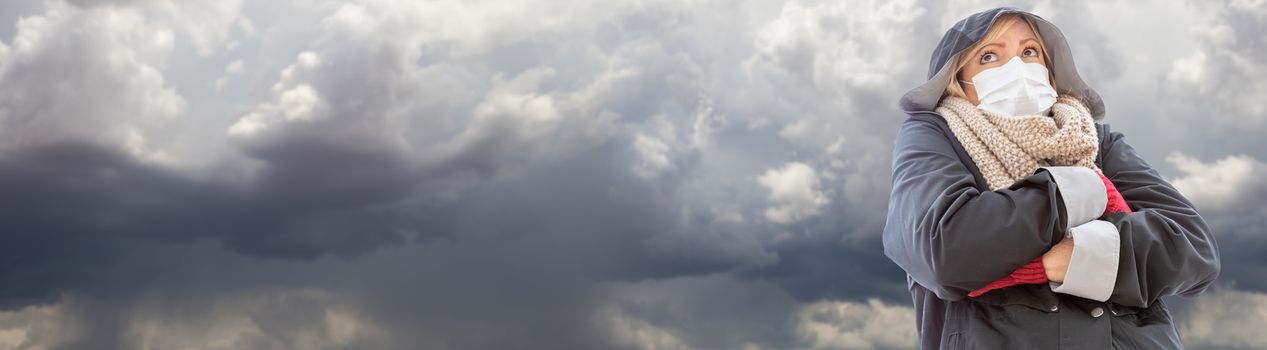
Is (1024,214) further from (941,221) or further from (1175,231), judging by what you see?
(1175,231)

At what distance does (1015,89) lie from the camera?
18.5 feet

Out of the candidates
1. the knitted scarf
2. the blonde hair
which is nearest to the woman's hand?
the knitted scarf

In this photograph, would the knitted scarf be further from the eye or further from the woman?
the eye

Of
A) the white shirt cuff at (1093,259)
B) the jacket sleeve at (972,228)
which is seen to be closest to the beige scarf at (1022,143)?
the jacket sleeve at (972,228)

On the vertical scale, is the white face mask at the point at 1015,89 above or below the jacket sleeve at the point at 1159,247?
above

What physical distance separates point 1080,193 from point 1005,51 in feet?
5.14

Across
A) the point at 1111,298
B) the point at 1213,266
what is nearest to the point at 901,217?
the point at 1111,298

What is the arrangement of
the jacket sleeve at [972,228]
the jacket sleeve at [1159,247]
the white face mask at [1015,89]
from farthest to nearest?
1. the white face mask at [1015,89]
2. the jacket sleeve at [1159,247]
3. the jacket sleeve at [972,228]

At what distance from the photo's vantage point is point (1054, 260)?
4.52 m

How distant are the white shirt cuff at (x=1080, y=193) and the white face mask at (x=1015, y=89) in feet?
3.55

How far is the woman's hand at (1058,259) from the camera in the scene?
4.50 m

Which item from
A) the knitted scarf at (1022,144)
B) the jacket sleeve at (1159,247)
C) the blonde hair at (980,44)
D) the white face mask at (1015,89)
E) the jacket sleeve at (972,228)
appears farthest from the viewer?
the blonde hair at (980,44)

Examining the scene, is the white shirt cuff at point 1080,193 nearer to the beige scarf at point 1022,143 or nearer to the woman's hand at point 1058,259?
the woman's hand at point 1058,259

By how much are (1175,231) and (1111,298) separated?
52 centimetres
